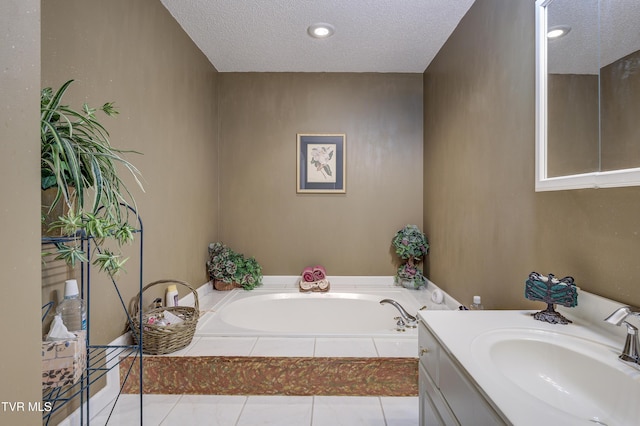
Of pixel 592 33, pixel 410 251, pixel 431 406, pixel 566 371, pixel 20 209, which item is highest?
pixel 592 33

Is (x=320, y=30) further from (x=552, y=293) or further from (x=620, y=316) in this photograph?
(x=620, y=316)

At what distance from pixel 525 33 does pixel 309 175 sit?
202 cm

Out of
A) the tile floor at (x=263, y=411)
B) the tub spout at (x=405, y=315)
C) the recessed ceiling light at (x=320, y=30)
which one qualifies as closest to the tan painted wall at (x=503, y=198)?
the tub spout at (x=405, y=315)

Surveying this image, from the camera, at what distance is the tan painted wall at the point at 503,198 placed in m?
1.09

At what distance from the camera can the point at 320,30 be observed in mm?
2375

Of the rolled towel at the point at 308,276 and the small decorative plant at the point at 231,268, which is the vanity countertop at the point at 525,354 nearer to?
the rolled towel at the point at 308,276

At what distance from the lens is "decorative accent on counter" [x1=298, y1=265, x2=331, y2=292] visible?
292cm

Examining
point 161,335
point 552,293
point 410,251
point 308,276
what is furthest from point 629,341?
point 308,276

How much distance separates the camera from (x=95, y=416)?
1.50 metres

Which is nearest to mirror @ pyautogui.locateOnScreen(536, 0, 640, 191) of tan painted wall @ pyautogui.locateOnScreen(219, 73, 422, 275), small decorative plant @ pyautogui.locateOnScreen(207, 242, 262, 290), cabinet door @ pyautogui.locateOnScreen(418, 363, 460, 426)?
cabinet door @ pyautogui.locateOnScreen(418, 363, 460, 426)

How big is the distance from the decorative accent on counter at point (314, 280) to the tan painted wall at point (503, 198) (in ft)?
3.21

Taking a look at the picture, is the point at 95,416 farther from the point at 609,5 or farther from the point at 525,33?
the point at 525,33

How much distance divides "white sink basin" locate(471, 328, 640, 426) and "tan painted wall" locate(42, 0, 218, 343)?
162 cm

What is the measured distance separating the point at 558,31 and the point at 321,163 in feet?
6.94
